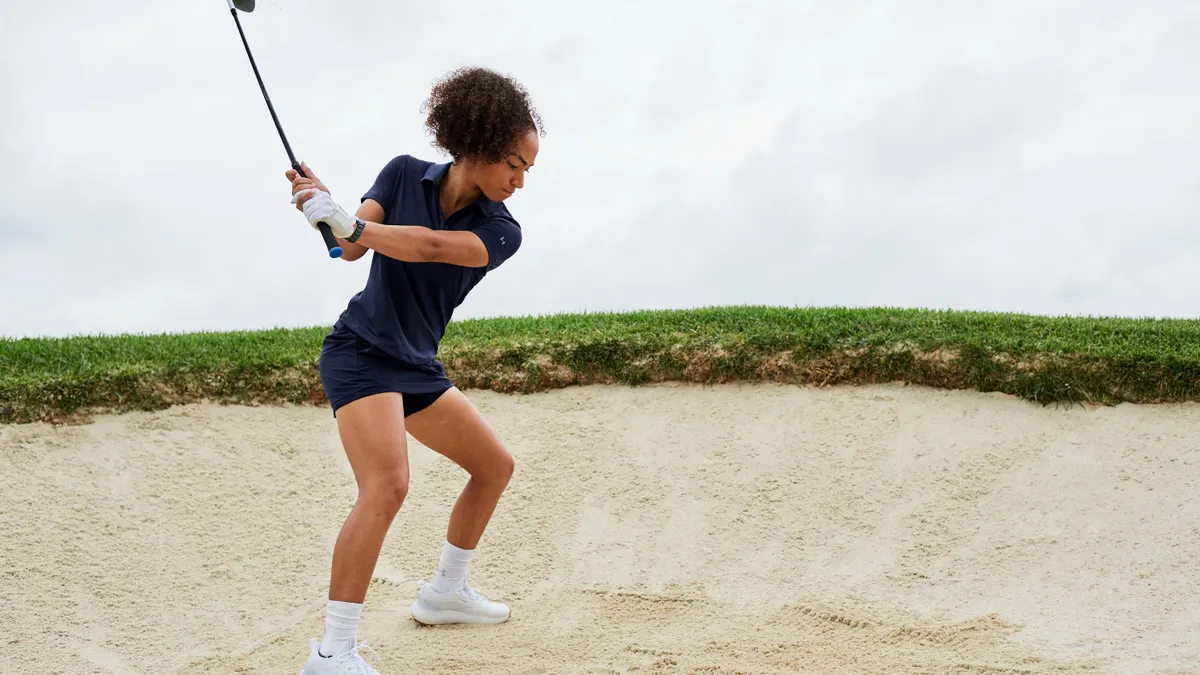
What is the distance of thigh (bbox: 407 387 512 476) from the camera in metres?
4.49

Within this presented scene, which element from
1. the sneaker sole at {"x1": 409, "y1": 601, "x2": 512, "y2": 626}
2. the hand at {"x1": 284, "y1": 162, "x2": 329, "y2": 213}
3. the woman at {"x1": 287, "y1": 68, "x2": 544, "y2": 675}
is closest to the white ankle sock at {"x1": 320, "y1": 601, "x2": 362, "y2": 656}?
the woman at {"x1": 287, "y1": 68, "x2": 544, "y2": 675}

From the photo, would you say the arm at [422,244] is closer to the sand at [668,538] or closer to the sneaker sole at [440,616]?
the sand at [668,538]

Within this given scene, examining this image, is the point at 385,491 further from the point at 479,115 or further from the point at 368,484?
the point at 479,115

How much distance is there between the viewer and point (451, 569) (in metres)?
5.21

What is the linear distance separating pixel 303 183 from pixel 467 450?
1320mm

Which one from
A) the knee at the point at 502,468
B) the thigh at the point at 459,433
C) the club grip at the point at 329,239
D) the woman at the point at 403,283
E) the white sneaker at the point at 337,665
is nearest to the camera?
the club grip at the point at 329,239

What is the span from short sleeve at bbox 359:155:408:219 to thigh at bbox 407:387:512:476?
828 millimetres

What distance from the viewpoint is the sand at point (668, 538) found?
5293 mm

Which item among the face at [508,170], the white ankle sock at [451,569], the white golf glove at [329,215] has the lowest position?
the white ankle sock at [451,569]

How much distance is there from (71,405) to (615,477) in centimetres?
376

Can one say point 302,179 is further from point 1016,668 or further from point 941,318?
point 941,318

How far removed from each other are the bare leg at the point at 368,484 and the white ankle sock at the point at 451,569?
3.33ft

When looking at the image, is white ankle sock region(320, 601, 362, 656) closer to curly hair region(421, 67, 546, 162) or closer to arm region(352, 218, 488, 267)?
arm region(352, 218, 488, 267)

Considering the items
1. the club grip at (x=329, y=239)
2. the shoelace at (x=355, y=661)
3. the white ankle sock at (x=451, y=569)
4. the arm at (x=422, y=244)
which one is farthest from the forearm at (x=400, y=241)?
the white ankle sock at (x=451, y=569)
